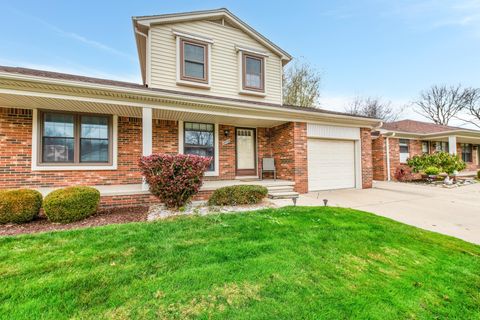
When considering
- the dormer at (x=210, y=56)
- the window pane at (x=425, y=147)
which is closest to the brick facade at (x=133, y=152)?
the dormer at (x=210, y=56)

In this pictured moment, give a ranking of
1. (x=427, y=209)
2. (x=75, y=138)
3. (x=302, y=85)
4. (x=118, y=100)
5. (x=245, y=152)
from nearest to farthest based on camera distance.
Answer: (x=118, y=100) → (x=427, y=209) → (x=75, y=138) → (x=245, y=152) → (x=302, y=85)

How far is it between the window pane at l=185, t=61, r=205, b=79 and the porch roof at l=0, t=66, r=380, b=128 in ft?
5.71

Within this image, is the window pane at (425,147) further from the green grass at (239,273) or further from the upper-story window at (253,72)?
the green grass at (239,273)

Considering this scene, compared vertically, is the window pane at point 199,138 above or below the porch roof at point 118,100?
below

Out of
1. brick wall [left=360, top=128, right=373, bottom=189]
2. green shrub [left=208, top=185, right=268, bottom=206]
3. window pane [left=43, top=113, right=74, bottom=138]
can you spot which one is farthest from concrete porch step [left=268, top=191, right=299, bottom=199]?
window pane [left=43, top=113, right=74, bottom=138]

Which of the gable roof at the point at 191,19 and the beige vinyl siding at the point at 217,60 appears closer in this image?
the gable roof at the point at 191,19

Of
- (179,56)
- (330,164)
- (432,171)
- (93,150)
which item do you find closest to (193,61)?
(179,56)

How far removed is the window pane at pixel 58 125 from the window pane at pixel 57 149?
15cm

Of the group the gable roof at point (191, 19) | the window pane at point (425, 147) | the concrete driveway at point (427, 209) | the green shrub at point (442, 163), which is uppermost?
the gable roof at point (191, 19)

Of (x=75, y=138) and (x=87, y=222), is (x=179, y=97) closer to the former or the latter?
(x=75, y=138)

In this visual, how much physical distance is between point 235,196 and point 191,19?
6.73m

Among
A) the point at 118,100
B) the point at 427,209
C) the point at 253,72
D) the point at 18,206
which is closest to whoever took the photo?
the point at 18,206

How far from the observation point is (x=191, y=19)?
25.6 ft

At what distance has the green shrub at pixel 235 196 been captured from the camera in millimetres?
5660
